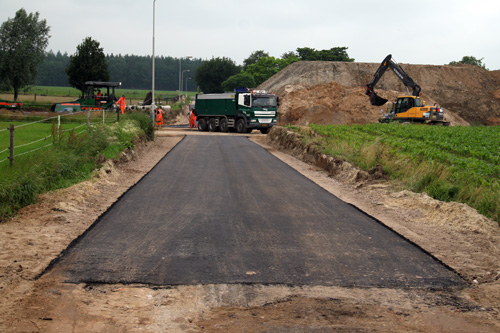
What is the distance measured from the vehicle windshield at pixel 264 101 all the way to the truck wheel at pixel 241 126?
1.71 meters

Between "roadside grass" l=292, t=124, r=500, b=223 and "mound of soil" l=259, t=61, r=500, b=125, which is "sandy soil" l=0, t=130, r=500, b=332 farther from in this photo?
"mound of soil" l=259, t=61, r=500, b=125

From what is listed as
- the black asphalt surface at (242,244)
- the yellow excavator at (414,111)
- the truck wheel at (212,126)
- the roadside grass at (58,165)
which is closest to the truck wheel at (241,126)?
the truck wheel at (212,126)

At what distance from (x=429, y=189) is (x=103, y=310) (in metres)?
9.34

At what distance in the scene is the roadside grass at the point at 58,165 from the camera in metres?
9.60

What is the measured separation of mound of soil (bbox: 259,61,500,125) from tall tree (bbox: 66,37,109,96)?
69.0ft

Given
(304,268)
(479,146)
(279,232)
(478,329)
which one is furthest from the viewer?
(479,146)

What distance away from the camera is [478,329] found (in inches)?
198

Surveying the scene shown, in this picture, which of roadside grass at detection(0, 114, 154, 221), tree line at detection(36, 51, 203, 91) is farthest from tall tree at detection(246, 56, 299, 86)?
roadside grass at detection(0, 114, 154, 221)

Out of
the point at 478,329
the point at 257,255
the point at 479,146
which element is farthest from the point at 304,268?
the point at 479,146

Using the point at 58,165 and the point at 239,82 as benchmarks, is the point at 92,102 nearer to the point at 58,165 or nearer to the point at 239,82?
the point at 58,165

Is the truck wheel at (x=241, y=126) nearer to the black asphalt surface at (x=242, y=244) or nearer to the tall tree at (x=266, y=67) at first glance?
the black asphalt surface at (x=242, y=244)

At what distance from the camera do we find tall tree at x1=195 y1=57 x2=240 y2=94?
119 meters

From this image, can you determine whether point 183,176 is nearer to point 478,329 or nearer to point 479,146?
point 478,329

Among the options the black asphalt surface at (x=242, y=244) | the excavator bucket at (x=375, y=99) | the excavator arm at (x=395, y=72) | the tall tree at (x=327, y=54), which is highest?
the tall tree at (x=327, y=54)
